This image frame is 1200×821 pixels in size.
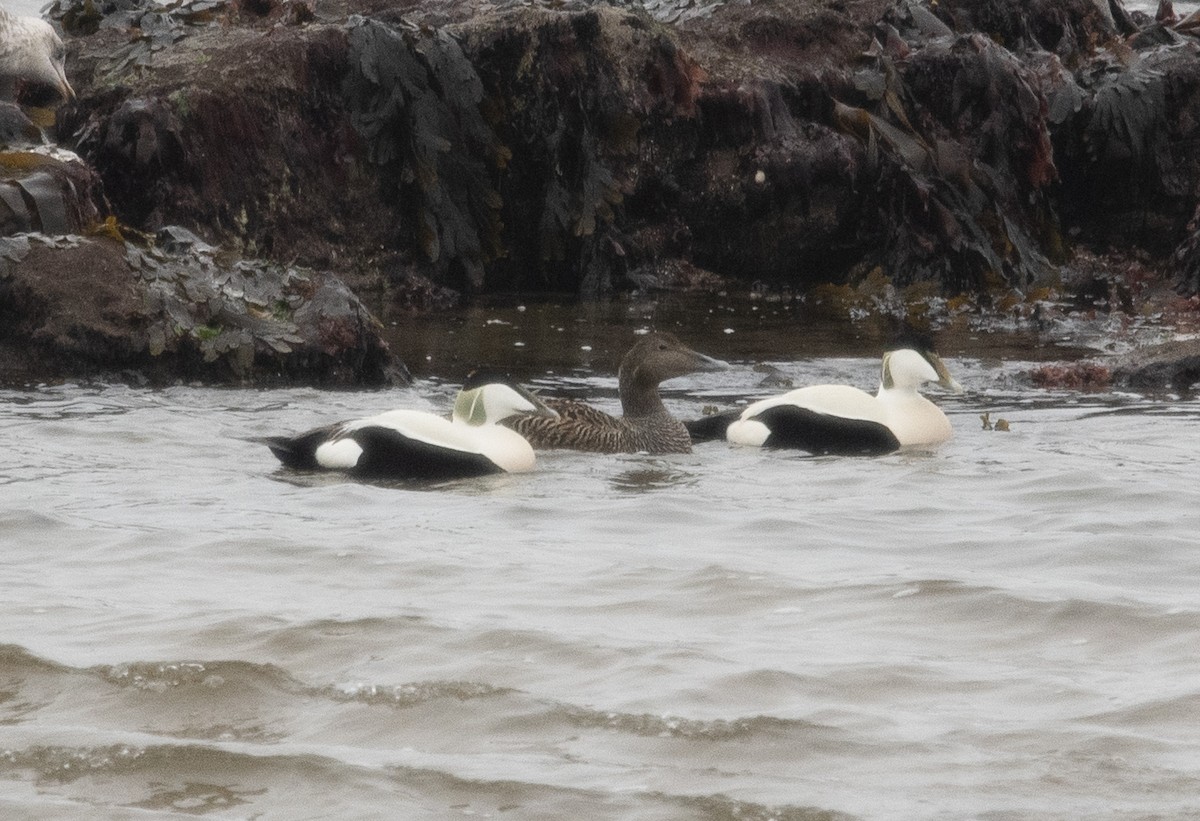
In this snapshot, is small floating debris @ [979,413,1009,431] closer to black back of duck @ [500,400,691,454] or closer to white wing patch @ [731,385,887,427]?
white wing patch @ [731,385,887,427]

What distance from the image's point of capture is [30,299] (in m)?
9.68

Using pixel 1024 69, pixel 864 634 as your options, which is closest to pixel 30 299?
pixel 864 634

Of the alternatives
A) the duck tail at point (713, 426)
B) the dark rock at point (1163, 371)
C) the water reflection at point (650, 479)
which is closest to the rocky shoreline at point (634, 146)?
the dark rock at point (1163, 371)

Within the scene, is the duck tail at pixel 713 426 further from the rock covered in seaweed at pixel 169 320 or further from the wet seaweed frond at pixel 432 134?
the wet seaweed frond at pixel 432 134

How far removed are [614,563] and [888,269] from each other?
8.74m

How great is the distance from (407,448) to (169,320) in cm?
293

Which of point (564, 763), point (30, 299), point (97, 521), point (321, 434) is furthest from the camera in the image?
point (30, 299)

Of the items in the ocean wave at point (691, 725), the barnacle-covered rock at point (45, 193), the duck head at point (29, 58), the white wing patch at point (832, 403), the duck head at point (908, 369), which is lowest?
the ocean wave at point (691, 725)

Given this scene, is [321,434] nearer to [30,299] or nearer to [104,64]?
[30,299]

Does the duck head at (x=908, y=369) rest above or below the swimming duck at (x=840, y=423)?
above

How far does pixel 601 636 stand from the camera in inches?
192

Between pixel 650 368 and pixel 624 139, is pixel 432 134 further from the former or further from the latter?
pixel 650 368

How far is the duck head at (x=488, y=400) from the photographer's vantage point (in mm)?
7832

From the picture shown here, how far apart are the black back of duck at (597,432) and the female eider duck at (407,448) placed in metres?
0.49
